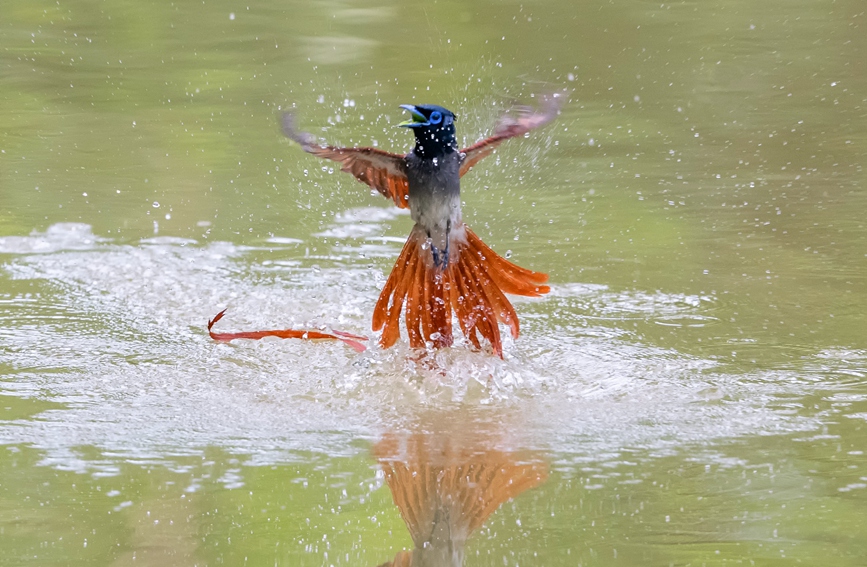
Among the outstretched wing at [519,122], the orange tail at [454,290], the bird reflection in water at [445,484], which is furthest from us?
the orange tail at [454,290]

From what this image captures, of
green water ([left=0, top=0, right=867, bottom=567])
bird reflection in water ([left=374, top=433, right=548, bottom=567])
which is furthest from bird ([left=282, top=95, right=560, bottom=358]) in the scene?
bird reflection in water ([left=374, top=433, right=548, bottom=567])

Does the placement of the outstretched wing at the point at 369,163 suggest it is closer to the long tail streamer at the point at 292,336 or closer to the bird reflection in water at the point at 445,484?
the long tail streamer at the point at 292,336

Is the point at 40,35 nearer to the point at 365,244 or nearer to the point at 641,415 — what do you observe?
the point at 365,244

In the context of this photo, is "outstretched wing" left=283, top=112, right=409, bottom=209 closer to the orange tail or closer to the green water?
the orange tail

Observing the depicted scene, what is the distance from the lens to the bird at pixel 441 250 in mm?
3049

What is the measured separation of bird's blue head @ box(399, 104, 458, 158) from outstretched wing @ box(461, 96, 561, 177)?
8cm

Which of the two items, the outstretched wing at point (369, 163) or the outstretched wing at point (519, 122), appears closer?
the outstretched wing at point (369, 163)

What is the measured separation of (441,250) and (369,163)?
0.31 metres

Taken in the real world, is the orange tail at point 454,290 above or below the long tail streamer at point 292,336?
above

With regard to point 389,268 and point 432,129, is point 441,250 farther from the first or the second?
point 389,268

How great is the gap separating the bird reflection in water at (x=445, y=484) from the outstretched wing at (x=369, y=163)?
70cm

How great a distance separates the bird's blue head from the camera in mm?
2953

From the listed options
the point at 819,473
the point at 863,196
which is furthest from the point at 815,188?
the point at 819,473

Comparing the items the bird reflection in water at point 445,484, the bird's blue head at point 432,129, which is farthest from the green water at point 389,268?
the bird's blue head at point 432,129
